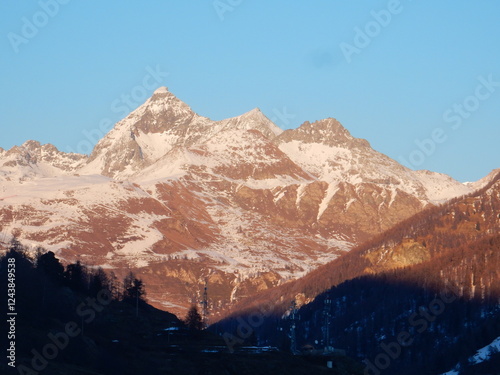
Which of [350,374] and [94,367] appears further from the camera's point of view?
[350,374]

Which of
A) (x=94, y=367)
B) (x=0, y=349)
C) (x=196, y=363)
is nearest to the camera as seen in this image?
(x=0, y=349)

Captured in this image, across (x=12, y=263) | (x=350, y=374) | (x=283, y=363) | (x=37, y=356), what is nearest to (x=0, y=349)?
(x=37, y=356)

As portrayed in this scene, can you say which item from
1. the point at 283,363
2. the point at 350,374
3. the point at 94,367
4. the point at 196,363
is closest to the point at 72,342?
the point at 94,367

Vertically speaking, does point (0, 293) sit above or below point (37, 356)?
above

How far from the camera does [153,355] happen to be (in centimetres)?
18862

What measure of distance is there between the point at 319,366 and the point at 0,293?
184ft

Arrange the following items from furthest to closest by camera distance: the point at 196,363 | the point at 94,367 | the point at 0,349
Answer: the point at 196,363 → the point at 94,367 → the point at 0,349

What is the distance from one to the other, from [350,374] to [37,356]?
58.2m

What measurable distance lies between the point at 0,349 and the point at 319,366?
5954cm

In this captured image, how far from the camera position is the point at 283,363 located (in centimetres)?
19025

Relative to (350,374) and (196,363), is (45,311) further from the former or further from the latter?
(350,374)

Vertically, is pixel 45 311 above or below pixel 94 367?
above

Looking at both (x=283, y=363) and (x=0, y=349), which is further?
(x=283, y=363)

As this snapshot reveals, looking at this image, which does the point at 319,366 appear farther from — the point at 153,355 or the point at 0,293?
the point at 0,293
